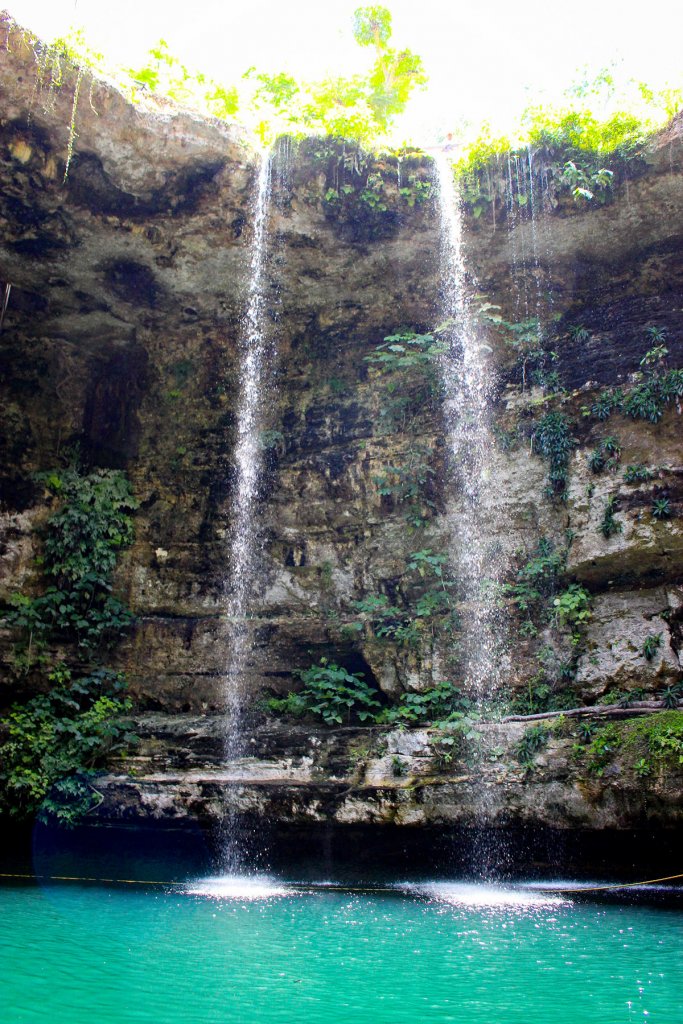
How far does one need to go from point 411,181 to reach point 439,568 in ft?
18.3

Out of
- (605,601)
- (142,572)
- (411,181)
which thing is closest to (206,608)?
(142,572)

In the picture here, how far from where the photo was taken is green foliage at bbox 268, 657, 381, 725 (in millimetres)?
8531

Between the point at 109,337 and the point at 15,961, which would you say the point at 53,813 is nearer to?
the point at 15,961

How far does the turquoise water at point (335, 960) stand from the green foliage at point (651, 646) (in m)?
2.73

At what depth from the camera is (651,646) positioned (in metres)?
7.82

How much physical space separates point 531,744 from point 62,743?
5.36 m

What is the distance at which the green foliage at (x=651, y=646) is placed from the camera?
780 centimetres

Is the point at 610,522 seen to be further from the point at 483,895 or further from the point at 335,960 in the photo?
the point at 335,960

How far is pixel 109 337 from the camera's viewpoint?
10875 millimetres

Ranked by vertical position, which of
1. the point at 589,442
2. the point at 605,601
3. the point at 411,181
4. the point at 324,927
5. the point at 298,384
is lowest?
the point at 324,927

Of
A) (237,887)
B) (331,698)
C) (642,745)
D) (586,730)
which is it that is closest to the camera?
(642,745)

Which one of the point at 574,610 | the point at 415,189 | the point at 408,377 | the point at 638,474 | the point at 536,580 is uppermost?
the point at 415,189

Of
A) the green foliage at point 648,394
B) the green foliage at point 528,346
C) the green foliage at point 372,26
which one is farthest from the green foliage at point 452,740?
the green foliage at point 372,26

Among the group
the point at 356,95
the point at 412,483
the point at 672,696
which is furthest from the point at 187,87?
the point at 672,696
